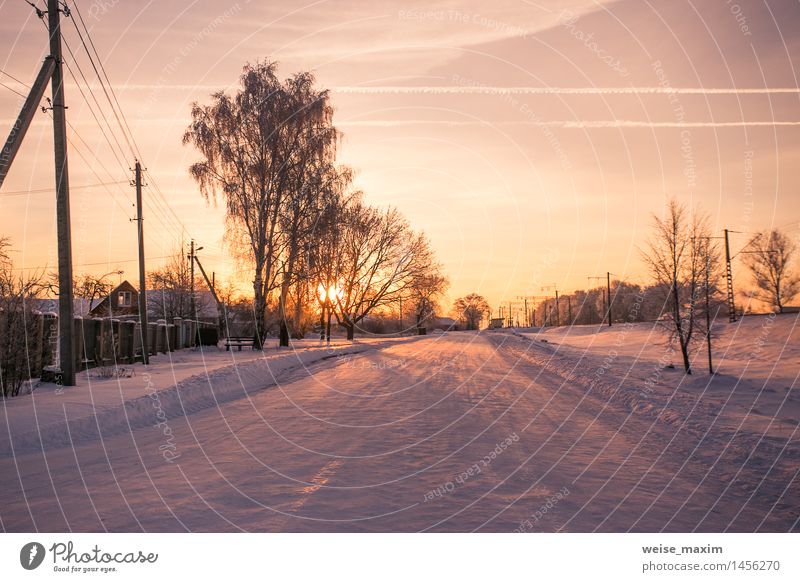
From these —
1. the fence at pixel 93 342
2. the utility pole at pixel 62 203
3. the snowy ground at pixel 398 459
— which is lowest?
the snowy ground at pixel 398 459

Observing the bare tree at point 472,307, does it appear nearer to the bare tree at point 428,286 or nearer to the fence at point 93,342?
the bare tree at point 428,286

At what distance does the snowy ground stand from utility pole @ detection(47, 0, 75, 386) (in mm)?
1232

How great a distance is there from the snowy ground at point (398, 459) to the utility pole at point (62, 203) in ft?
4.04

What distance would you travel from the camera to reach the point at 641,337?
48344 mm

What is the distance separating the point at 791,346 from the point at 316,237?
25767 mm

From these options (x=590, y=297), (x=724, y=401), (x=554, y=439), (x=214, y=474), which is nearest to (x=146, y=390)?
(x=214, y=474)

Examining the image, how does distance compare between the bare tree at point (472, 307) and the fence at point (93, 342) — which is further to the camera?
the bare tree at point (472, 307)

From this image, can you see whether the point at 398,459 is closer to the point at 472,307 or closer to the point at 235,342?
the point at 235,342

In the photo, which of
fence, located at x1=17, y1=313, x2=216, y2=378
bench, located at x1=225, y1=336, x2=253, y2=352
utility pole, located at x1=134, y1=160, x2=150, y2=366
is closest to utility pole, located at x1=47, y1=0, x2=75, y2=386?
fence, located at x1=17, y1=313, x2=216, y2=378

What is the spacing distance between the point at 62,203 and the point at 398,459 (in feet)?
39.8

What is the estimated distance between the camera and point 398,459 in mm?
7109

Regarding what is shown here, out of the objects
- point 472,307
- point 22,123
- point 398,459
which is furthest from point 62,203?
point 472,307

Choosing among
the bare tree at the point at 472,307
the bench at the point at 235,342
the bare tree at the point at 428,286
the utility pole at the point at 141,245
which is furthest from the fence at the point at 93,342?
the bare tree at the point at 472,307

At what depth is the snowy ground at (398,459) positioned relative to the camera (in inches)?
194
